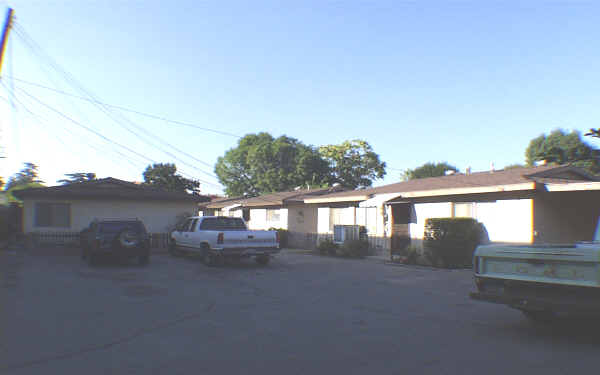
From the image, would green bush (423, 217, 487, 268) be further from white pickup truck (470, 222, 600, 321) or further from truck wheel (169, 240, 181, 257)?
truck wheel (169, 240, 181, 257)

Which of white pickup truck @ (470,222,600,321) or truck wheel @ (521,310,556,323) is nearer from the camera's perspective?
white pickup truck @ (470,222,600,321)

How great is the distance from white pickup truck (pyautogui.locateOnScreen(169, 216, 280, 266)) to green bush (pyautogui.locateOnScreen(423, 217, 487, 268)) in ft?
18.2

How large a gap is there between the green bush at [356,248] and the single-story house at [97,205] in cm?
906

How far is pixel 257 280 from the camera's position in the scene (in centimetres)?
1238

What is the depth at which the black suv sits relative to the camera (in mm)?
15570

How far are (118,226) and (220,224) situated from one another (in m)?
3.59

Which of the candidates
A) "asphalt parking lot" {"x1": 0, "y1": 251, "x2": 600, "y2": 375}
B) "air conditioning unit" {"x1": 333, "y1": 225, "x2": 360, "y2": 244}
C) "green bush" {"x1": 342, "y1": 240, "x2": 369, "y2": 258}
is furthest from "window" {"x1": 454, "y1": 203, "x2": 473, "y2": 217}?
"air conditioning unit" {"x1": 333, "y1": 225, "x2": 360, "y2": 244}

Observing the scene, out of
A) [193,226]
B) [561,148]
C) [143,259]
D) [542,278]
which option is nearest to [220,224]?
[193,226]

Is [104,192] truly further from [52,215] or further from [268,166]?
[268,166]

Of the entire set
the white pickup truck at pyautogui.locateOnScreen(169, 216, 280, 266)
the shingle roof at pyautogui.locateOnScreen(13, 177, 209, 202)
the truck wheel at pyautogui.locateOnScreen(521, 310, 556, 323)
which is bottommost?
the truck wheel at pyautogui.locateOnScreen(521, 310, 556, 323)

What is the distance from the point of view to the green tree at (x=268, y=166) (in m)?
53.2

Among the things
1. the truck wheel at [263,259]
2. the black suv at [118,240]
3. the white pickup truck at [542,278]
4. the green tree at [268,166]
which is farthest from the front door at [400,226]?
the green tree at [268,166]

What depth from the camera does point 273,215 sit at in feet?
98.6

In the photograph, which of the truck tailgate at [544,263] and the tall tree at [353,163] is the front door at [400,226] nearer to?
the truck tailgate at [544,263]
